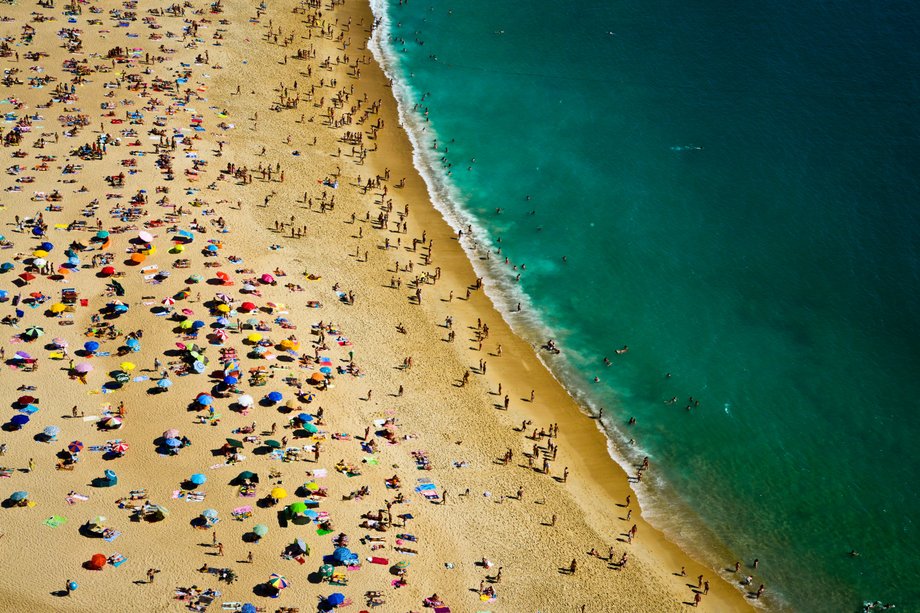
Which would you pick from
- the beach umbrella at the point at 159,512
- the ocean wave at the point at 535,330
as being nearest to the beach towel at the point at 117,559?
the beach umbrella at the point at 159,512

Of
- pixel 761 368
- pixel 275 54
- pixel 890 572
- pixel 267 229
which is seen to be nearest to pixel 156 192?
pixel 267 229

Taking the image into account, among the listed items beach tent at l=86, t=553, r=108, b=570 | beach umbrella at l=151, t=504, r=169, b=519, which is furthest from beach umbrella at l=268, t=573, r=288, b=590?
beach tent at l=86, t=553, r=108, b=570

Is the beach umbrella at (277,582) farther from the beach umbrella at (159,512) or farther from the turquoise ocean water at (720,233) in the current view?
the turquoise ocean water at (720,233)

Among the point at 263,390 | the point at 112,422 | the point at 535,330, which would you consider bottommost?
the point at 112,422

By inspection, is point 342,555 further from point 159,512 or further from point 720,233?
point 720,233

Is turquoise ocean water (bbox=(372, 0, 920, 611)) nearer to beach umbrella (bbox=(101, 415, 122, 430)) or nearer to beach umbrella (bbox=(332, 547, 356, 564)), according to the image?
beach umbrella (bbox=(332, 547, 356, 564))

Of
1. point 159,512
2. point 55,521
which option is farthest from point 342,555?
point 55,521

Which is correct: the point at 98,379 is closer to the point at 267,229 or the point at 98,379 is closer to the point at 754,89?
the point at 267,229
